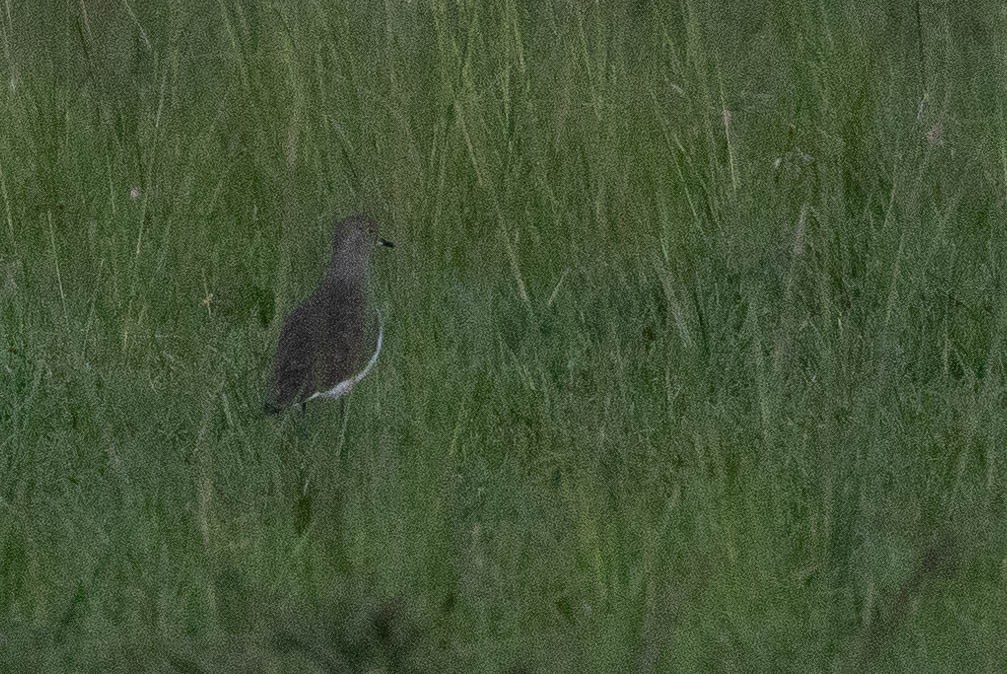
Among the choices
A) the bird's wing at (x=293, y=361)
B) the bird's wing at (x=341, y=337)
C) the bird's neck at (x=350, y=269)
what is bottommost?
the bird's wing at (x=293, y=361)

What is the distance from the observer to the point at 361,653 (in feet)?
6.31

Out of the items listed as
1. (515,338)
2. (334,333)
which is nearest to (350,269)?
(334,333)

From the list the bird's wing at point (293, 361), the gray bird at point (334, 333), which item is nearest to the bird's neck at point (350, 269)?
the gray bird at point (334, 333)

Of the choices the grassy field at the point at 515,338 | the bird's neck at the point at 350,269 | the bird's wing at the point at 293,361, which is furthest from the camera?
the bird's neck at the point at 350,269

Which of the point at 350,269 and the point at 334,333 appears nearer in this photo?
the point at 334,333

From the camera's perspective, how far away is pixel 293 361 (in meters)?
3.01

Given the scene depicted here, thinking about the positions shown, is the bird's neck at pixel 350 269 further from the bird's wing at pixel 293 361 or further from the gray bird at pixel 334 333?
the bird's wing at pixel 293 361

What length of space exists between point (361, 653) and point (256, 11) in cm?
219

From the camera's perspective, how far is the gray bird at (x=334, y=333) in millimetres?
2877

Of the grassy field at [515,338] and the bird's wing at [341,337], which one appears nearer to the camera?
the grassy field at [515,338]

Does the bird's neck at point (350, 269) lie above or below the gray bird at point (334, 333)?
above

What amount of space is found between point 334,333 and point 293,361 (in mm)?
112

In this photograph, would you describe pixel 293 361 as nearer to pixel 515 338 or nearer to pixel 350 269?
pixel 350 269

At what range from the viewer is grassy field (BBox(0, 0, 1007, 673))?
85.3 inches
